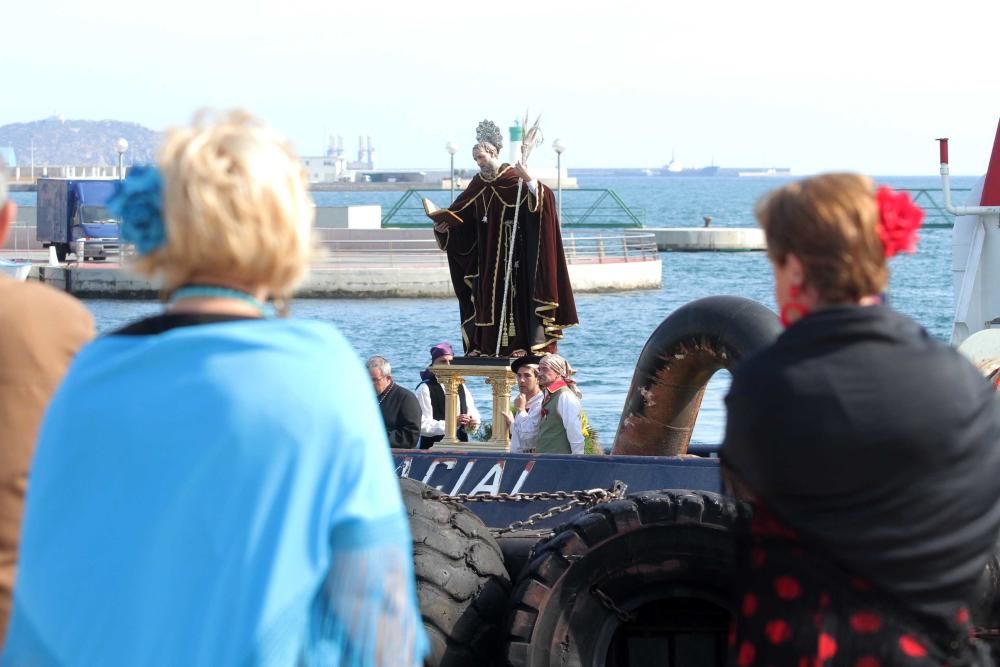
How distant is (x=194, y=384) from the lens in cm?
237

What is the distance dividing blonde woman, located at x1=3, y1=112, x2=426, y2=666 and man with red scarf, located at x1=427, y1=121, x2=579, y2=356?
363 inches

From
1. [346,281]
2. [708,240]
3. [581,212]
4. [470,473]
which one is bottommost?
[346,281]

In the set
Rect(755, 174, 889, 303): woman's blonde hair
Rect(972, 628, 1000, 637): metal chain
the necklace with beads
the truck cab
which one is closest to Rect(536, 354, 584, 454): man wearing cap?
Rect(972, 628, 1000, 637): metal chain

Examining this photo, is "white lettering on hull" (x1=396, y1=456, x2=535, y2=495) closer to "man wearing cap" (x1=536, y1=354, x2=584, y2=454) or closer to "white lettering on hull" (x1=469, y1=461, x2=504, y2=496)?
"white lettering on hull" (x1=469, y1=461, x2=504, y2=496)

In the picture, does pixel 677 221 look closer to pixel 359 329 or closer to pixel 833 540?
pixel 359 329

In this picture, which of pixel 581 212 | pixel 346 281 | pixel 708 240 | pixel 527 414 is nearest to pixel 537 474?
pixel 527 414

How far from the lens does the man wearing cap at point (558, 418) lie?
30.4 feet

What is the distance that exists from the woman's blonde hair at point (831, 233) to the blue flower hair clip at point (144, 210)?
1.05m

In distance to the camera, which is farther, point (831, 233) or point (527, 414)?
point (527, 414)

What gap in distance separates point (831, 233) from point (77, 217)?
4911 centimetres

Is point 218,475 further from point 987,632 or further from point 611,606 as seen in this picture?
point 611,606

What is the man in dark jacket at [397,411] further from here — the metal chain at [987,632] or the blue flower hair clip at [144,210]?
the blue flower hair clip at [144,210]

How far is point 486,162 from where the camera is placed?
38.1 feet

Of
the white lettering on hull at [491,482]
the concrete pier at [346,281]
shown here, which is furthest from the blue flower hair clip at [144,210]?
Result: the concrete pier at [346,281]
